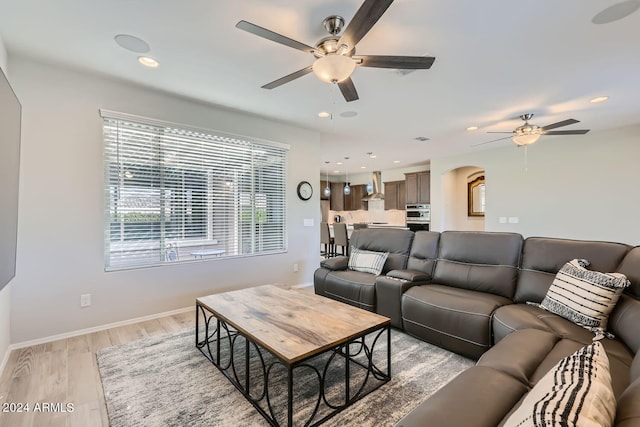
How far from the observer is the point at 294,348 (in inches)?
62.5

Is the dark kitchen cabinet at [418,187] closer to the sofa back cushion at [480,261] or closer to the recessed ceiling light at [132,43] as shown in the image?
the sofa back cushion at [480,261]

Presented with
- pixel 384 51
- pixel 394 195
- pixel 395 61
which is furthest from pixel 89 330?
pixel 394 195

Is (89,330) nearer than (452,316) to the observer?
No

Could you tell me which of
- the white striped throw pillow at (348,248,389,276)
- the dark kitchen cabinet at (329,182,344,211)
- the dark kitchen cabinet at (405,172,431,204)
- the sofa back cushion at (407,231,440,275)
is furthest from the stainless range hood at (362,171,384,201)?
the sofa back cushion at (407,231,440,275)

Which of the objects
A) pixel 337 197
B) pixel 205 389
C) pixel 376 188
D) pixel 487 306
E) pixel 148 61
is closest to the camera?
pixel 205 389

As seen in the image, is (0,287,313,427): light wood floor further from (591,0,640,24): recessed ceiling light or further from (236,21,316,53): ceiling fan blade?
(591,0,640,24): recessed ceiling light

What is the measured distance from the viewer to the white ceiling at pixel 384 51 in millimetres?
1951

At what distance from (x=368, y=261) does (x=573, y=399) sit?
2.85 metres

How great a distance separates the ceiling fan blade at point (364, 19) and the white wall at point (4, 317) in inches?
112

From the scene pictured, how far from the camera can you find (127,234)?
10.4ft

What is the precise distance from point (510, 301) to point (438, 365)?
2.83ft

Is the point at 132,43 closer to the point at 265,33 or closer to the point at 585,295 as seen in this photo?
the point at 265,33

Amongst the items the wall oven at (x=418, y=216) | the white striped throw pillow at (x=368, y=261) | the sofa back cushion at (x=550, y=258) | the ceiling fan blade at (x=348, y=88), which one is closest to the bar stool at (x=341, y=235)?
the wall oven at (x=418, y=216)

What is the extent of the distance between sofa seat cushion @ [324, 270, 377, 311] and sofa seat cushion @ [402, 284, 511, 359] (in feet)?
1.41
